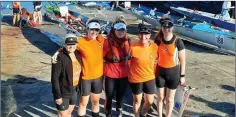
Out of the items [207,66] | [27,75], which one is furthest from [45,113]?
[207,66]

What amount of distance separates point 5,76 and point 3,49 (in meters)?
3.55

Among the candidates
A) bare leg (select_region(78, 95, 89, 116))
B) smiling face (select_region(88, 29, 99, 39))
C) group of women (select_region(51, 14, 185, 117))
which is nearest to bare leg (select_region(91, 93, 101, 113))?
A: group of women (select_region(51, 14, 185, 117))

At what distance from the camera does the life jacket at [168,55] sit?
519 cm

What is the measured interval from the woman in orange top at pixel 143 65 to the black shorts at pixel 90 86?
0.51m

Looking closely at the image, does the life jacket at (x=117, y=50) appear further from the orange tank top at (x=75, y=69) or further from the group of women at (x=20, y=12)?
the group of women at (x=20, y=12)

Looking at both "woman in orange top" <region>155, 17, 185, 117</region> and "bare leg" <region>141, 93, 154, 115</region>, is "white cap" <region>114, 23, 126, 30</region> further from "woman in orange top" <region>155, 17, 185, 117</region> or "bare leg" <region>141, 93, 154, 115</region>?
"bare leg" <region>141, 93, 154, 115</region>

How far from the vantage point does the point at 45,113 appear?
21.1ft

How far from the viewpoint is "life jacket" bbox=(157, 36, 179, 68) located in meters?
5.19

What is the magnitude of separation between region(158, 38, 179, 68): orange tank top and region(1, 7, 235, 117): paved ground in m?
1.49

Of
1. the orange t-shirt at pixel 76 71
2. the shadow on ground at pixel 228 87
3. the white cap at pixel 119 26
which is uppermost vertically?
the white cap at pixel 119 26

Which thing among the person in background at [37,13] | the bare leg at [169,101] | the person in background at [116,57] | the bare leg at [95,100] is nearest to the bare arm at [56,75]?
the bare leg at [95,100]

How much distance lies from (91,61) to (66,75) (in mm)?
523

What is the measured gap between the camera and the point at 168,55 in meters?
5.25

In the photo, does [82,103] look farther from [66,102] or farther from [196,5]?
[196,5]
